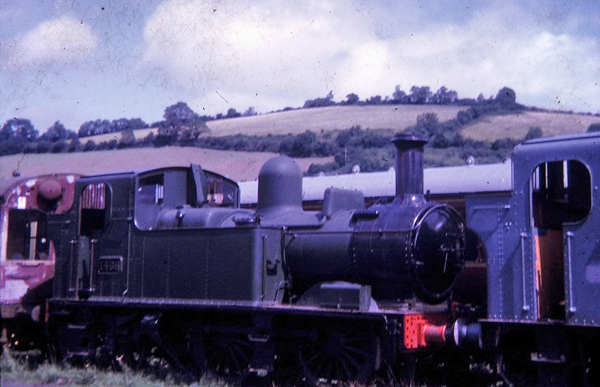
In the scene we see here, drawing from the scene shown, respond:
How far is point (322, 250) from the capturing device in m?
9.80

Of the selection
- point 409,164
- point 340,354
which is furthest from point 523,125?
point 340,354

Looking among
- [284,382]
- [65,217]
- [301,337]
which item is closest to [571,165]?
[301,337]

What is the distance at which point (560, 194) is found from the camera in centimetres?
866

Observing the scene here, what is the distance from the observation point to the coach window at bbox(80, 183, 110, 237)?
12.1 meters

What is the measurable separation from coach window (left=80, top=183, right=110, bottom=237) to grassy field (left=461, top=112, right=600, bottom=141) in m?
32.8

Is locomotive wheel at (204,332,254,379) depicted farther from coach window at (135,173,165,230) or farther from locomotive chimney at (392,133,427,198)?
locomotive chimney at (392,133,427,198)

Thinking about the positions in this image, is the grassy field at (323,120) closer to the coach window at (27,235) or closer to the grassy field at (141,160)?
the grassy field at (141,160)

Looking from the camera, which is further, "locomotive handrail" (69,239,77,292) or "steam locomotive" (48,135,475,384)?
"locomotive handrail" (69,239,77,292)

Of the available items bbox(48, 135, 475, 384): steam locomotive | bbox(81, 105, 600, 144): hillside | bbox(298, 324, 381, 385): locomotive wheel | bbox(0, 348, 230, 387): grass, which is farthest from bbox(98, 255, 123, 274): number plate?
bbox(81, 105, 600, 144): hillside

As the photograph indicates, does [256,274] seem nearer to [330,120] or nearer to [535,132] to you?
[535,132]

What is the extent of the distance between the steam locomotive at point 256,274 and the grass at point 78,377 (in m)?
0.49

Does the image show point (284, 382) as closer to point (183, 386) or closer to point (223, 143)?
point (183, 386)

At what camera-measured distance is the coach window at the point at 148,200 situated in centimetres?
1111

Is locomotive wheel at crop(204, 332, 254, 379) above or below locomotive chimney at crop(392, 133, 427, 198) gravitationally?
below
